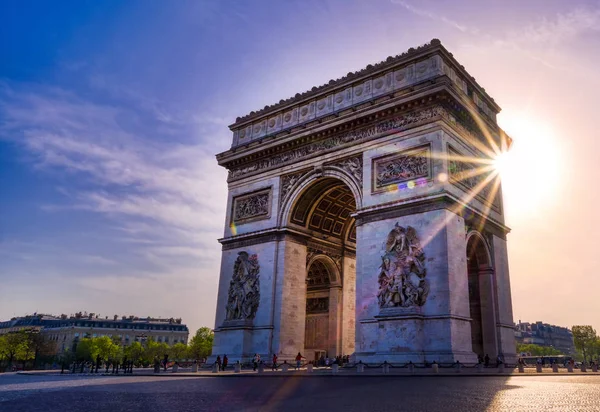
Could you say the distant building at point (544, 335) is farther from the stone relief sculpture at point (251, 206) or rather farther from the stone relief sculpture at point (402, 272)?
the stone relief sculpture at point (402, 272)

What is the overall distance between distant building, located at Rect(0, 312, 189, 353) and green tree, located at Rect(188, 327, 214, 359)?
50.9ft

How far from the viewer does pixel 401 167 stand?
71.2 feet

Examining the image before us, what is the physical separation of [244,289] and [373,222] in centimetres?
813

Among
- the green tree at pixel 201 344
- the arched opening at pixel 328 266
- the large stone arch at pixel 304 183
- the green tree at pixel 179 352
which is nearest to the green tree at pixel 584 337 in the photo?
the green tree at pixel 201 344

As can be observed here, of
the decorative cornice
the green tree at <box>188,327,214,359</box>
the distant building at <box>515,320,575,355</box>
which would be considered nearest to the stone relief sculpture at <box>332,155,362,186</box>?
the decorative cornice

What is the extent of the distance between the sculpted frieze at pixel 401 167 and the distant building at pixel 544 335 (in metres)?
120

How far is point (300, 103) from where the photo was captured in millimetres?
26828

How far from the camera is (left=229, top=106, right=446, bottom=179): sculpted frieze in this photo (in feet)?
70.9

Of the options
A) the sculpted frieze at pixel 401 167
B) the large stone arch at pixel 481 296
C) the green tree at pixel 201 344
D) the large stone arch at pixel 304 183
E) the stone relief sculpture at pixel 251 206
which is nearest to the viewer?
the sculpted frieze at pixel 401 167

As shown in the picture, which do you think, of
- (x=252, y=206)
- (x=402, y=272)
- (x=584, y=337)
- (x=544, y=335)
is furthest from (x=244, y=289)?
(x=544, y=335)

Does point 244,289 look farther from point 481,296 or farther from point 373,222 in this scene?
point 481,296

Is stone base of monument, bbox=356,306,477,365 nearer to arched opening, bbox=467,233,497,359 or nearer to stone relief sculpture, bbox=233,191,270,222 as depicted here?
arched opening, bbox=467,233,497,359

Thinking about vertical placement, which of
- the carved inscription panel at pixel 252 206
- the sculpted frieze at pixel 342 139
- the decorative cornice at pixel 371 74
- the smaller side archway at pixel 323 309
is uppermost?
the decorative cornice at pixel 371 74

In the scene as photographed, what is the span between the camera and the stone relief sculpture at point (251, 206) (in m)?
27.0
